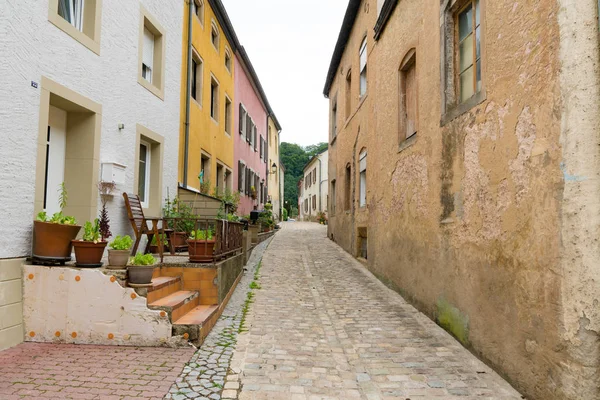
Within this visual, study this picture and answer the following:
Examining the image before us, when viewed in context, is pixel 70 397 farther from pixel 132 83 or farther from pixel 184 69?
pixel 184 69

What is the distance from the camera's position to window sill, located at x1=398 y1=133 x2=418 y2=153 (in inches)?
266

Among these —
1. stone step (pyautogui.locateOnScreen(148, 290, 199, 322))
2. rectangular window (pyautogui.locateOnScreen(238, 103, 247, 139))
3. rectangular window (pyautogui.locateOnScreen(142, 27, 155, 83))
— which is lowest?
stone step (pyautogui.locateOnScreen(148, 290, 199, 322))

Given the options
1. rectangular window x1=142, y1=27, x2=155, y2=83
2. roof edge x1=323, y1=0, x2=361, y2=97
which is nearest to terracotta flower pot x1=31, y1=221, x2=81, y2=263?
rectangular window x1=142, y1=27, x2=155, y2=83

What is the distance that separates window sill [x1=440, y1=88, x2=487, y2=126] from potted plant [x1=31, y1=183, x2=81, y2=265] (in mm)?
4846

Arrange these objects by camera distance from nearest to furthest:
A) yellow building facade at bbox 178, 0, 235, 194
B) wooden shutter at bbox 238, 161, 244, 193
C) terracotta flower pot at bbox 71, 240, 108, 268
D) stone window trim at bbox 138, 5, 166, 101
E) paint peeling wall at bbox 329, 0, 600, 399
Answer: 1. paint peeling wall at bbox 329, 0, 600, 399
2. terracotta flower pot at bbox 71, 240, 108, 268
3. stone window trim at bbox 138, 5, 166, 101
4. yellow building facade at bbox 178, 0, 235, 194
5. wooden shutter at bbox 238, 161, 244, 193

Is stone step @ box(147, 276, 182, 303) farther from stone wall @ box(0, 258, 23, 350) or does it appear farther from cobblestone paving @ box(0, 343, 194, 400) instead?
stone wall @ box(0, 258, 23, 350)

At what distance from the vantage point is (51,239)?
4621 mm

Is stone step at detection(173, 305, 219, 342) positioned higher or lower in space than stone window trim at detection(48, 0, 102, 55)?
lower

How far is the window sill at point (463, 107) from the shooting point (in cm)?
445

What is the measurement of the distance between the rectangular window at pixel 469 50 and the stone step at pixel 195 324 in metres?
4.24

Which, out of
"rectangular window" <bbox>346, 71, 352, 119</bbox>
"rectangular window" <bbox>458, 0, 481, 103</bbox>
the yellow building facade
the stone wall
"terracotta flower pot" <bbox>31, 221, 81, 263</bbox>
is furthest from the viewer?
"rectangular window" <bbox>346, 71, 352, 119</bbox>

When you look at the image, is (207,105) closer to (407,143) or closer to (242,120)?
(242,120)

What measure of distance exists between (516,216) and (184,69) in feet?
27.8

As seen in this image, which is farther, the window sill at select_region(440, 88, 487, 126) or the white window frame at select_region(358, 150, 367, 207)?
the white window frame at select_region(358, 150, 367, 207)
